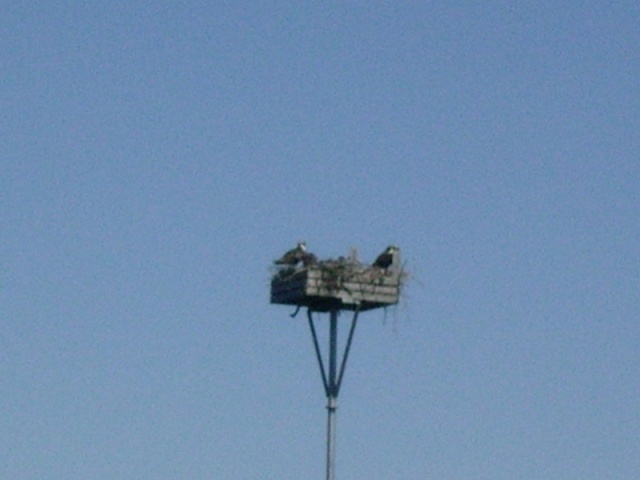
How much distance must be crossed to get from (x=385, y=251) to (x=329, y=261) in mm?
1502

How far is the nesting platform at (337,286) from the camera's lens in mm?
36625

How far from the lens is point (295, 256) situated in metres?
37.2

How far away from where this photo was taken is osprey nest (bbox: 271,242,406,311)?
1443 inches

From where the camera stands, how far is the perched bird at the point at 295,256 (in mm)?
37062

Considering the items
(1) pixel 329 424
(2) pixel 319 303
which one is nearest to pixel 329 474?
(1) pixel 329 424

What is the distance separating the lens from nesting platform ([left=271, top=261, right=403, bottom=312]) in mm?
36625

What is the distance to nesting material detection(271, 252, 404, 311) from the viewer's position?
36625 mm

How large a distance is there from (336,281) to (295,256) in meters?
1.20

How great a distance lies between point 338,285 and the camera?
3666 centimetres

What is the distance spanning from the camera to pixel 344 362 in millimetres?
37969

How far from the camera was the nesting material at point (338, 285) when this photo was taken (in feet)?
Answer: 120

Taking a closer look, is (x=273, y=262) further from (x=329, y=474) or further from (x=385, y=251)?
(x=329, y=474)

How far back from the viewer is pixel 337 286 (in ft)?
120

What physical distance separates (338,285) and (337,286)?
32 millimetres
